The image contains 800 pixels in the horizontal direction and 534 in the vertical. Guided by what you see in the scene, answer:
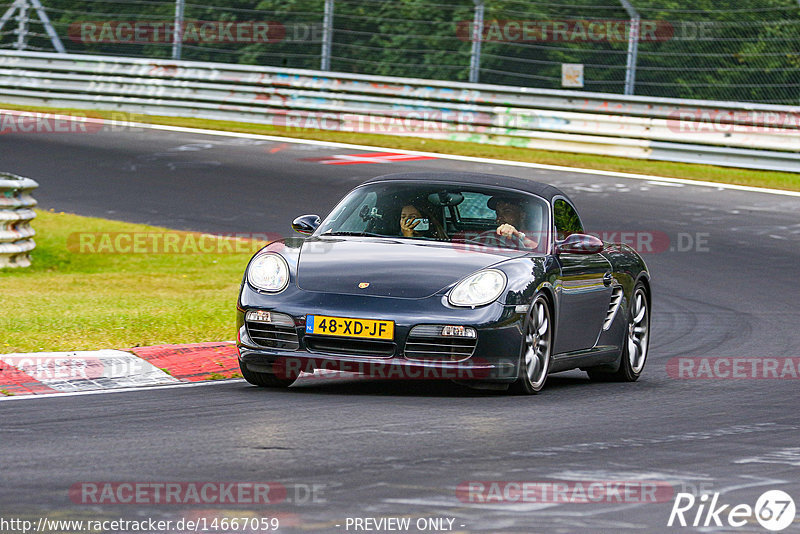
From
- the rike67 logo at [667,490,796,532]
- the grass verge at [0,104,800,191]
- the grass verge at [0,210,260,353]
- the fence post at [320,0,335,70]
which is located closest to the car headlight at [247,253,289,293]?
the grass verge at [0,210,260,353]

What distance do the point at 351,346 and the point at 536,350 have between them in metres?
1.15

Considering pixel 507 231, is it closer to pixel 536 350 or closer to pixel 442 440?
pixel 536 350

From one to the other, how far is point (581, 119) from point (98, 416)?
16981 millimetres

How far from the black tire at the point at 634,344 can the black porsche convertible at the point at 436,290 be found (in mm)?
187

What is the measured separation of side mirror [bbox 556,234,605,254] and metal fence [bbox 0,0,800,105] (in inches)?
517

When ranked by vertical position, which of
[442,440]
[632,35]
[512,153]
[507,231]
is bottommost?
[442,440]

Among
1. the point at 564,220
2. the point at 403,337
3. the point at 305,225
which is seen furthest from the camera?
the point at 564,220

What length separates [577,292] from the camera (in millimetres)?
9000

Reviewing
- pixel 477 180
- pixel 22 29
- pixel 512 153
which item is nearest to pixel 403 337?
pixel 477 180

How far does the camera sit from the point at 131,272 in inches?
580

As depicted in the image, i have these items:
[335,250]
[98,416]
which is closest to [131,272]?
[335,250]

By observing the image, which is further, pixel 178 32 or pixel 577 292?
pixel 178 32

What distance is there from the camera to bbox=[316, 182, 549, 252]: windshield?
29.3ft

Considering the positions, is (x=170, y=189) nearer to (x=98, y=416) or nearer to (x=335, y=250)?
(x=335, y=250)
